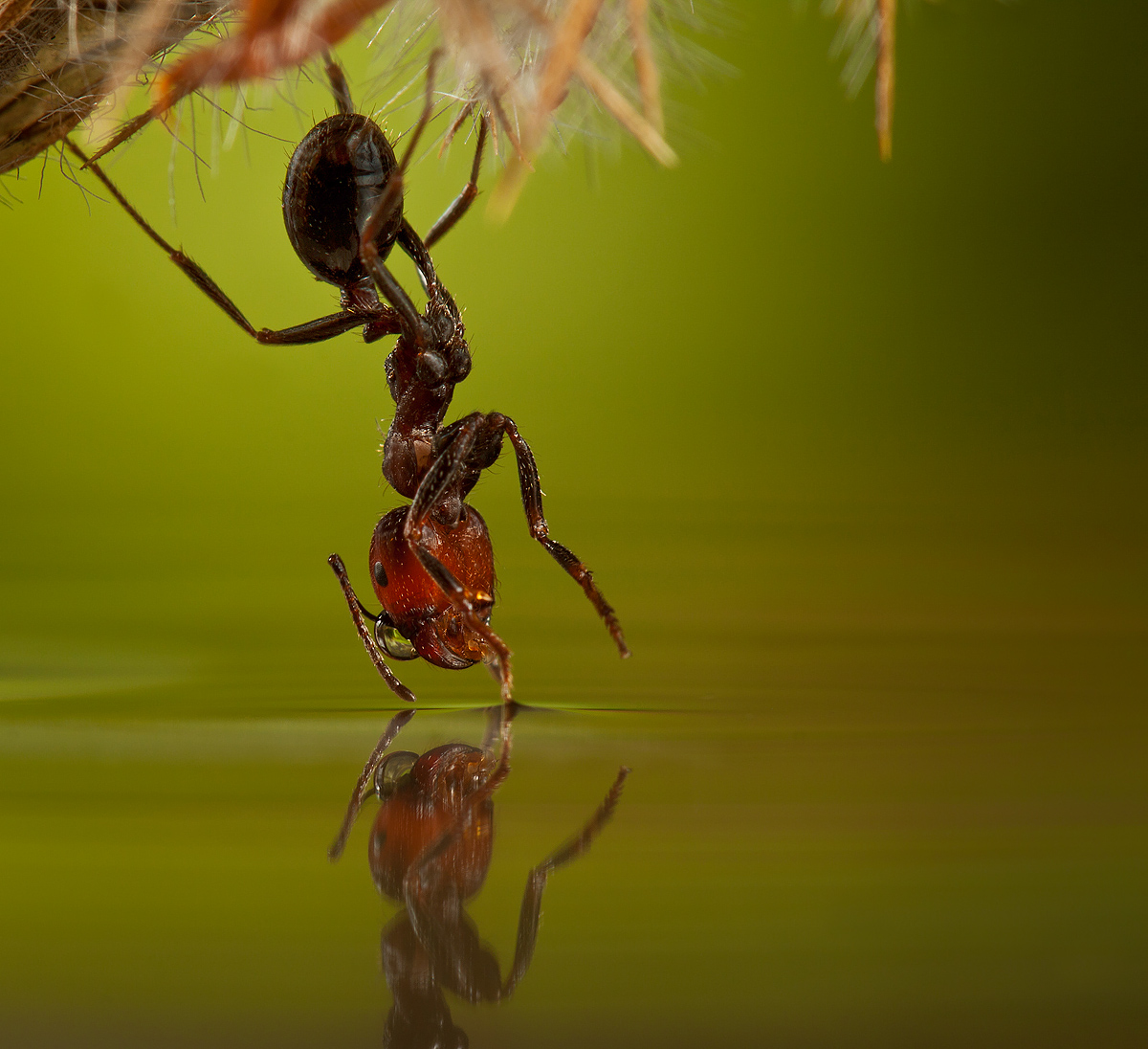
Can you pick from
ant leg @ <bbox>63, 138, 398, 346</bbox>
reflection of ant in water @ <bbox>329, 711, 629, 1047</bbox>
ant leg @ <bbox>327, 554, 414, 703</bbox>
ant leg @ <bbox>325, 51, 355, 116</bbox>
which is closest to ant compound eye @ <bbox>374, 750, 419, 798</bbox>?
reflection of ant in water @ <bbox>329, 711, 629, 1047</bbox>

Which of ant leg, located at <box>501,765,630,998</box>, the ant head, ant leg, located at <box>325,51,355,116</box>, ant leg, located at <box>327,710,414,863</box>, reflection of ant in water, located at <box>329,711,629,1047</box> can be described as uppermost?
ant leg, located at <box>325,51,355,116</box>

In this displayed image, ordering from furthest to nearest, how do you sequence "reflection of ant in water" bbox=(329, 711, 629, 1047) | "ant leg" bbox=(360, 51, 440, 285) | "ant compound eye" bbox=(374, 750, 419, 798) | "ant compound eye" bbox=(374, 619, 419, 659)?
1. "ant compound eye" bbox=(374, 619, 419, 659)
2. "ant compound eye" bbox=(374, 750, 419, 798)
3. "ant leg" bbox=(360, 51, 440, 285)
4. "reflection of ant in water" bbox=(329, 711, 629, 1047)

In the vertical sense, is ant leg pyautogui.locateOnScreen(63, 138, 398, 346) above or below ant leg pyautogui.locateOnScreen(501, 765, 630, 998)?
above

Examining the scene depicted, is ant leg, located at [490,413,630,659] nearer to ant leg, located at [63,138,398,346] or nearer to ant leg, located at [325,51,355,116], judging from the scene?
ant leg, located at [63,138,398,346]

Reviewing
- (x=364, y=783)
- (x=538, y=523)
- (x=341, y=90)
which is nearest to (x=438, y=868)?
(x=364, y=783)

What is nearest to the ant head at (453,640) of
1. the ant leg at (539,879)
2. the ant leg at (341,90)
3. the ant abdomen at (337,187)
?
the ant leg at (539,879)

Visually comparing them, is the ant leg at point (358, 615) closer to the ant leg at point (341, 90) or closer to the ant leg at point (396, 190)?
the ant leg at point (396, 190)

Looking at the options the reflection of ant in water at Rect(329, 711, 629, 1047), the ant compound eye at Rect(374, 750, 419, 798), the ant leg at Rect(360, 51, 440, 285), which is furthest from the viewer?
the ant compound eye at Rect(374, 750, 419, 798)
